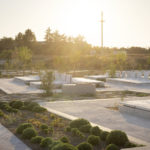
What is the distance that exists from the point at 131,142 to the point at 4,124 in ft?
9.41

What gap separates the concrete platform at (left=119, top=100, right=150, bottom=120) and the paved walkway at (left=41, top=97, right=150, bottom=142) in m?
0.18

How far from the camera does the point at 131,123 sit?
6.62 metres

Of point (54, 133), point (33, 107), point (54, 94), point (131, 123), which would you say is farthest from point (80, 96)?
point (54, 133)

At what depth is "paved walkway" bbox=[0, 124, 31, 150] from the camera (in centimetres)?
474

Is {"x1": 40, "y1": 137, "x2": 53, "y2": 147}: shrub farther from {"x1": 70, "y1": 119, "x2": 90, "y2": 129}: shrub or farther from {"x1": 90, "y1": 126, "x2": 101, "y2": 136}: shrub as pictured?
{"x1": 70, "y1": 119, "x2": 90, "y2": 129}: shrub

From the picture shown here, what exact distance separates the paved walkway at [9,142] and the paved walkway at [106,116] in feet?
6.73

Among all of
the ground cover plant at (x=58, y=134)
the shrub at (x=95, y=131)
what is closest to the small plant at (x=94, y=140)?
the ground cover plant at (x=58, y=134)

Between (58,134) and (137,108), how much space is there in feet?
9.05

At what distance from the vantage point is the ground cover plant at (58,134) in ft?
15.7

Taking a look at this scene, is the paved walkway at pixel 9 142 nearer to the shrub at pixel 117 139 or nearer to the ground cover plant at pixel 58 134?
the ground cover plant at pixel 58 134

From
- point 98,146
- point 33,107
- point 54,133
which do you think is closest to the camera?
point 98,146

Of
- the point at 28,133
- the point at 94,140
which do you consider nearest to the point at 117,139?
the point at 94,140

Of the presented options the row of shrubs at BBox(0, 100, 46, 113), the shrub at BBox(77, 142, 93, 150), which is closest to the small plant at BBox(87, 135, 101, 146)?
the shrub at BBox(77, 142, 93, 150)

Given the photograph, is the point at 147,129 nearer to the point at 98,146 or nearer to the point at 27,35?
the point at 98,146
